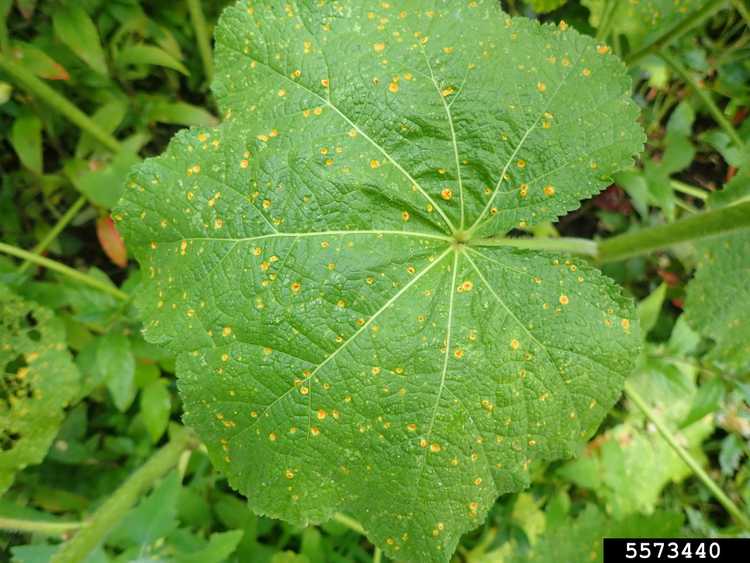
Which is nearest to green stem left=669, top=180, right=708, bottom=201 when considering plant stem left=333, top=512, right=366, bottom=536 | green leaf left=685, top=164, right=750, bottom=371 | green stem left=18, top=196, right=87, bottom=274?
green leaf left=685, top=164, right=750, bottom=371

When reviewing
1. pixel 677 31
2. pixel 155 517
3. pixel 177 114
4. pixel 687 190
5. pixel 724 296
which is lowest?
pixel 155 517

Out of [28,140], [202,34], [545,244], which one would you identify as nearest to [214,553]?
[545,244]

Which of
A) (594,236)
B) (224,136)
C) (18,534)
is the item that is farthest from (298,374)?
(594,236)

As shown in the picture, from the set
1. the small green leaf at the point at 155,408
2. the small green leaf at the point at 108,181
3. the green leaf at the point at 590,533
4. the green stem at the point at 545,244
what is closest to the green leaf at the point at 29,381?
the small green leaf at the point at 155,408

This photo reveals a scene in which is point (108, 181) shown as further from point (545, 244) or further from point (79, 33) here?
point (545, 244)

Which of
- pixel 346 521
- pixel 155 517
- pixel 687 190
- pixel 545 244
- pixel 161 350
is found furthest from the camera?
pixel 687 190

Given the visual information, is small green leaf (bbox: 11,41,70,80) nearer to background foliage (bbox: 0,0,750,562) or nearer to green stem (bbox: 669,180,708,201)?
background foliage (bbox: 0,0,750,562)
